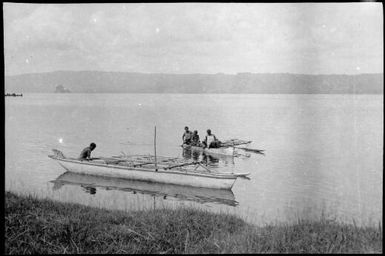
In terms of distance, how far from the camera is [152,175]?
611 cm

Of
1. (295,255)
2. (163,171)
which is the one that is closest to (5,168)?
(163,171)

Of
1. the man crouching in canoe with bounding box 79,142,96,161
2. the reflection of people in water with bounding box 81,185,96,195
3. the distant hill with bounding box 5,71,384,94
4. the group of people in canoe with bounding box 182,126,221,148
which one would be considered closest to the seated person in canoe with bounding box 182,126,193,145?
the group of people in canoe with bounding box 182,126,221,148

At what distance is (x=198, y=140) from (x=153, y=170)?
1339 mm

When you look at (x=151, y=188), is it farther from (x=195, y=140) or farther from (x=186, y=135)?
(x=186, y=135)

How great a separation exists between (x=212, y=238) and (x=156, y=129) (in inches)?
71.7

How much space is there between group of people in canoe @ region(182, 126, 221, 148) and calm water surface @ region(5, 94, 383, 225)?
0.09m

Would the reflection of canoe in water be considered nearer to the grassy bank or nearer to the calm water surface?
the calm water surface

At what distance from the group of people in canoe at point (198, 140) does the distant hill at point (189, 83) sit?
64cm

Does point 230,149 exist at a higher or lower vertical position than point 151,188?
higher

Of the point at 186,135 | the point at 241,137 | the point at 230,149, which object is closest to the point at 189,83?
the point at 186,135

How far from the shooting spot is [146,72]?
188 inches

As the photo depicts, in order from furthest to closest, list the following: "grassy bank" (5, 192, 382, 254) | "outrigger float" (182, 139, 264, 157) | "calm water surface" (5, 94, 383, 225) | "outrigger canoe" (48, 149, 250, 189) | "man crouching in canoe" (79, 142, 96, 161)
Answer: "outrigger canoe" (48, 149, 250, 189) → "man crouching in canoe" (79, 142, 96, 161) → "outrigger float" (182, 139, 264, 157) → "calm water surface" (5, 94, 383, 225) → "grassy bank" (5, 192, 382, 254)

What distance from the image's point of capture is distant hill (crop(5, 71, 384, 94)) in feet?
14.1

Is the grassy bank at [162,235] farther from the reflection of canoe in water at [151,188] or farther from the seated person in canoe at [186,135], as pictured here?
the seated person in canoe at [186,135]
